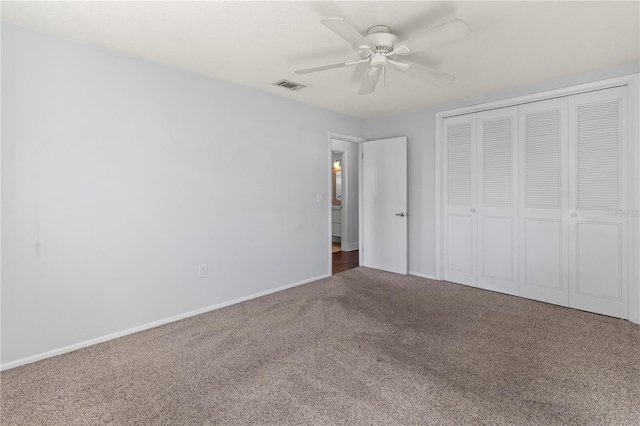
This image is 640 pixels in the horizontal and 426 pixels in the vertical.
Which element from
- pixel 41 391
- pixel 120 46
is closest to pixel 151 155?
pixel 120 46

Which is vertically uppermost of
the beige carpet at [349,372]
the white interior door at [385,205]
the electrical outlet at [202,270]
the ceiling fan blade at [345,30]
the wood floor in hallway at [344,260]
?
the ceiling fan blade at [345,30]


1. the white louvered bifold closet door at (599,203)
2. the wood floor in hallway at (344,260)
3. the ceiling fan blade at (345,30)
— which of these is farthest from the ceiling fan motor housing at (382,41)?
the wood floor in hallway at (344,260)

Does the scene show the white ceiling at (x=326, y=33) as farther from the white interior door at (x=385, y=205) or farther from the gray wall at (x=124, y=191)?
the white interior door at (x=385, y=205)

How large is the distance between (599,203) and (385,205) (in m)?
2.45

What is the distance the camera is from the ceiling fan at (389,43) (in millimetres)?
1874

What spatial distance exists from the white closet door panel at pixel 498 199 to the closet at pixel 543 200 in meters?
0.01

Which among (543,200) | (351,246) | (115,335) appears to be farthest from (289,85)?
(351,246)

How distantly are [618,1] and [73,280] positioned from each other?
4222mm

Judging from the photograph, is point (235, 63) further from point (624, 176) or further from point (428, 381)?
point (624, 176)

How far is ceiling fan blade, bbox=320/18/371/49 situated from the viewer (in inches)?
70.6

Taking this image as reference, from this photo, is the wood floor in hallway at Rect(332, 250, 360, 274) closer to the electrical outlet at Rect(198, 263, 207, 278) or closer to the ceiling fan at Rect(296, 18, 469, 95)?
the electrical outlet at Rect(198, 263, 207, 278)

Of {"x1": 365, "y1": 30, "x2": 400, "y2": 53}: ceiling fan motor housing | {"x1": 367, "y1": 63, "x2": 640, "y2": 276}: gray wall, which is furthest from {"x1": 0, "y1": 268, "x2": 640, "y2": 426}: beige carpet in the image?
{"x1": 365, "y1": 30, "x2": 400, "y2": 53}: ceiling fan motor housing

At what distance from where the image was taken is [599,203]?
3160 mm

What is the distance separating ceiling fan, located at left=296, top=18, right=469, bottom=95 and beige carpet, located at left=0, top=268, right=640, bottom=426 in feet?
6.91
